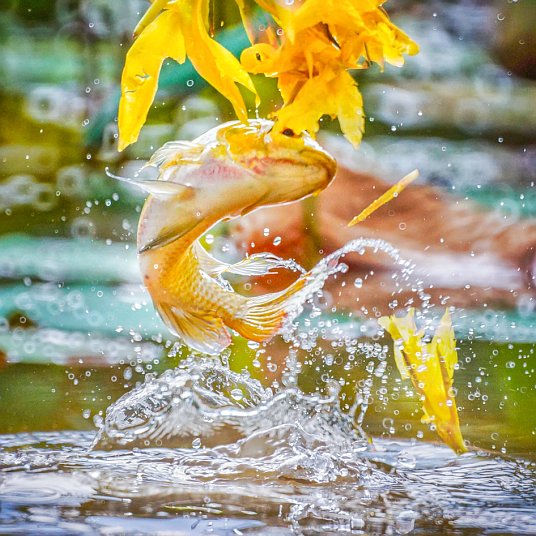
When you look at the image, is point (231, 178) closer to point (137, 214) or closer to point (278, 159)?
point (278, 159)

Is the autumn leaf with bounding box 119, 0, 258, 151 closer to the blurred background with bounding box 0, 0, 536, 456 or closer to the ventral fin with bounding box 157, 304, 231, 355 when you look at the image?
the ventral fin with bounding box 157, 304, 231, 355

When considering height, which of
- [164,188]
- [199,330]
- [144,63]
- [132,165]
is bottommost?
[199,330]

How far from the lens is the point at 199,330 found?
3.01 ft

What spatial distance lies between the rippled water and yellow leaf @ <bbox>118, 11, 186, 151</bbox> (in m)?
0.35

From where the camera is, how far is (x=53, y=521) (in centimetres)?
83

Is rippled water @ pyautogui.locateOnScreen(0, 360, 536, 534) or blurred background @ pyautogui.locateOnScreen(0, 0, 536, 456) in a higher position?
blurred background @ pyautogui.locateOnScreen(0, 0, 536, 456)

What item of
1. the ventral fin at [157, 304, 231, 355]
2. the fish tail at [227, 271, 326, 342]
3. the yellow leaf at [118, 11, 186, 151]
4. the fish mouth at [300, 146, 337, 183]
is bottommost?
the ventral fin at [157, 304, 231, 355]

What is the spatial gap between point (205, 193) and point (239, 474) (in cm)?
34

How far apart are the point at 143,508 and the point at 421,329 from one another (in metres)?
0.72

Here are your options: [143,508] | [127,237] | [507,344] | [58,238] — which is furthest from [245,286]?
[143,508]

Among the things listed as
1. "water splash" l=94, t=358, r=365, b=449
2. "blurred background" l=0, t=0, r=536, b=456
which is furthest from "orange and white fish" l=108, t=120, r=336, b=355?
"blurred background" l=0, t=0, r=536, b=456

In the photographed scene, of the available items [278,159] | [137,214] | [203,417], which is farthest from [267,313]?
[137,214]

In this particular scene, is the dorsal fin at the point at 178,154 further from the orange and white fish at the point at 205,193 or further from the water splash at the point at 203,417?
the water splash at the point at 203,417

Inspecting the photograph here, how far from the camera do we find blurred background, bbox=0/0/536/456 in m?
1.51
